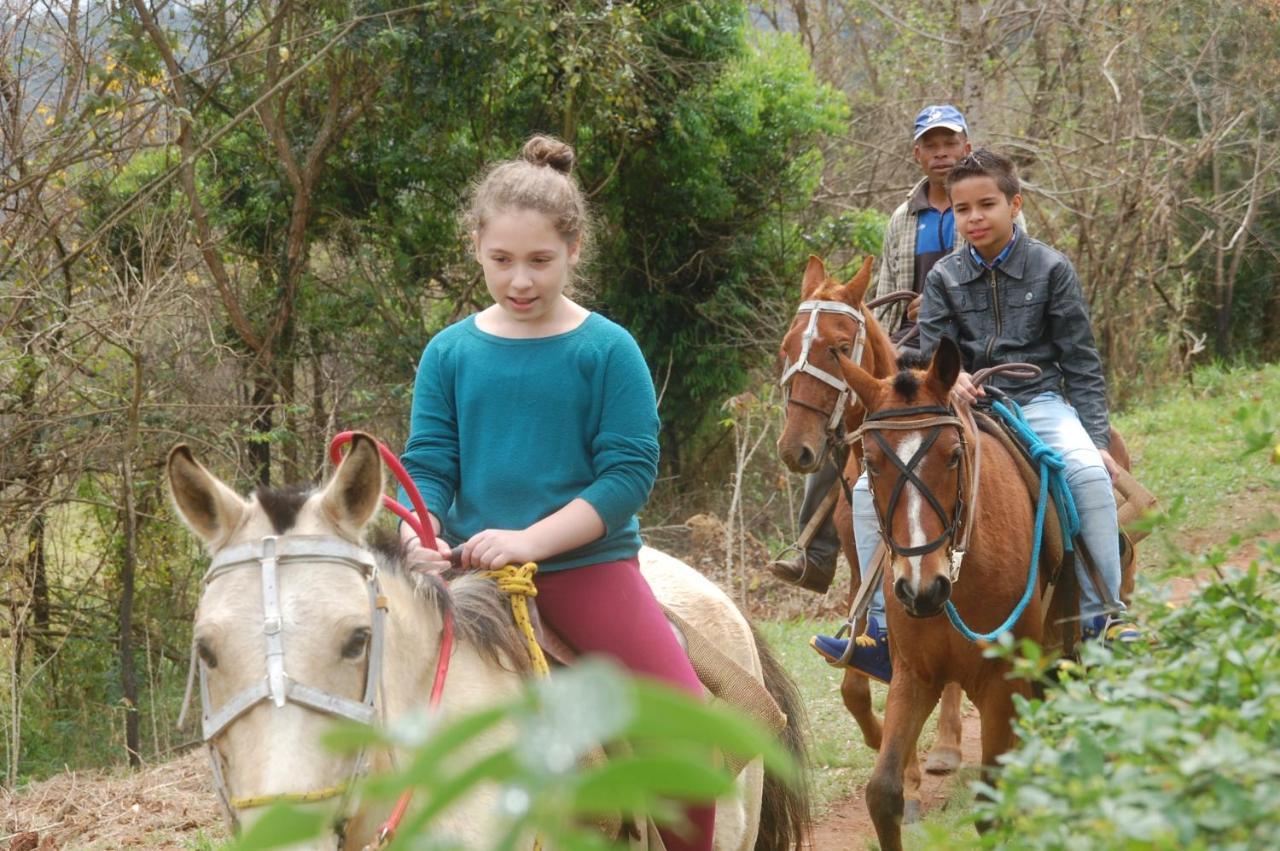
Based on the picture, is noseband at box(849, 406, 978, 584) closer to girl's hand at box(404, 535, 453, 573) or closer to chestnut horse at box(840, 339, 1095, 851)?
chestnut horse at box(840, 339, 1095, 851)

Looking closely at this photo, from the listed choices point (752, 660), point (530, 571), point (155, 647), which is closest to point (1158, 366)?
point (155, 647)

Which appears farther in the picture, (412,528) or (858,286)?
(858,286)

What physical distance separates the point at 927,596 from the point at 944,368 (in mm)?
851

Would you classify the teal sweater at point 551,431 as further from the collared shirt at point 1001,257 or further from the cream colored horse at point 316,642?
the collared shirt at point 1001,257

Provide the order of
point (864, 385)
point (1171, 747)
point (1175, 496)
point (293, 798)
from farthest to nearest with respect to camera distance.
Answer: point (864, 385)
point (1175, 496)
point (293, 798)
point (1171, 747)

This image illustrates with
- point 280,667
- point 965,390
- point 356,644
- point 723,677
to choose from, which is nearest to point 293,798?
point 280,667

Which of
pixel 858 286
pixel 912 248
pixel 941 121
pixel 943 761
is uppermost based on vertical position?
pixel 941 121

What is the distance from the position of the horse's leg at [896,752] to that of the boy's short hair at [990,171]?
2.18 meters

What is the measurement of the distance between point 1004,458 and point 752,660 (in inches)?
62.9

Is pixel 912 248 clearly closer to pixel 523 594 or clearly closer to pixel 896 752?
pixel 896 752

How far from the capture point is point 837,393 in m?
6.25

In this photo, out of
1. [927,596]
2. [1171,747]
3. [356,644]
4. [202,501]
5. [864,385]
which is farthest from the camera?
[864,385]

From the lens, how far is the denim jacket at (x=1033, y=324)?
5438mm

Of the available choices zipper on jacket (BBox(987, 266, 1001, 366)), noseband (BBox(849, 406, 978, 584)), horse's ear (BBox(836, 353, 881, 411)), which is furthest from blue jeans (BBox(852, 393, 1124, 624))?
horse's ear (BBox(836, 353, 881, 411))
